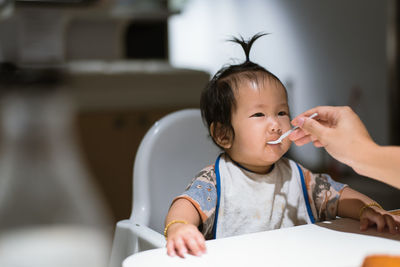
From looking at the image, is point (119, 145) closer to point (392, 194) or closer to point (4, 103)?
point (4, 103)

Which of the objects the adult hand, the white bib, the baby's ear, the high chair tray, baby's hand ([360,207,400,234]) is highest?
the adult hand

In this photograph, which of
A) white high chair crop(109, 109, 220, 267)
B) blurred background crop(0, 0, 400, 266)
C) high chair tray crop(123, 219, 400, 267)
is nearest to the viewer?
high chair tray crop(123, 219, 400, 267)

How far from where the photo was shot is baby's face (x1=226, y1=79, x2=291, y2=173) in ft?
3.08

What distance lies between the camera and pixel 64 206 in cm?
272

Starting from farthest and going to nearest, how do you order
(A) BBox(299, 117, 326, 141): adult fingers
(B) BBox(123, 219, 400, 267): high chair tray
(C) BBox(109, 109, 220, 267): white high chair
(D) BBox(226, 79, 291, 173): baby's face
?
1. (C) BBox(109, 109, 220, 267): white high chair
2. (D) BBox(226, 79, 291, 173): baby's face
3. (A) BBox(299, 117, 326, 141): adult fingers
4. (B) BBox(123, 219, 400, 267): high chair tray

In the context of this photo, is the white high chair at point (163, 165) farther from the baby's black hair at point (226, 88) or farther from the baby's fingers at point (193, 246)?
the baby's fingers at point (193, 246)

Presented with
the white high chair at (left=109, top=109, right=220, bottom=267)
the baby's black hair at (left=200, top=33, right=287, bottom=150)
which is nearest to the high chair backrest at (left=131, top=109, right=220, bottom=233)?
the white high chair at (left=109, top=109, right=220, bottom=267)

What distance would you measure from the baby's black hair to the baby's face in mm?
14

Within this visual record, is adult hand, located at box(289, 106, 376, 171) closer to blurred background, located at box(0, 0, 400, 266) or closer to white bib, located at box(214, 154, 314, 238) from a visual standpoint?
white bib, located at box(214, 154, 314, 238)

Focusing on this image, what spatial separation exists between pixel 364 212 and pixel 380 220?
46mm

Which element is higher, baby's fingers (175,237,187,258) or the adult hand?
the adult hand

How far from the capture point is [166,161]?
1.13 metres

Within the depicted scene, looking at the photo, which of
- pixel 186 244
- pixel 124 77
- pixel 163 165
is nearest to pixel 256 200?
pixel 163 165

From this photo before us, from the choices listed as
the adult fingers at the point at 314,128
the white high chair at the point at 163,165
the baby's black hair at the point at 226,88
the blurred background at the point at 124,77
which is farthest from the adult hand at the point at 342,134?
the blurred background at the point at 124,77
